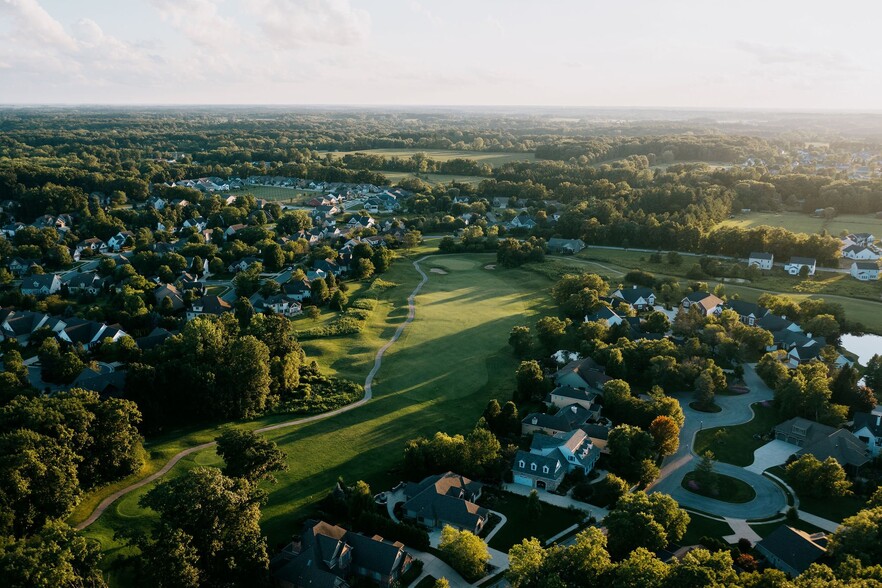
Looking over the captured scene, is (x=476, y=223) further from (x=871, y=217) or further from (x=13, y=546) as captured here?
(x=13, y=546)

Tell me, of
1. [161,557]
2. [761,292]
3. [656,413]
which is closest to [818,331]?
[761,292]

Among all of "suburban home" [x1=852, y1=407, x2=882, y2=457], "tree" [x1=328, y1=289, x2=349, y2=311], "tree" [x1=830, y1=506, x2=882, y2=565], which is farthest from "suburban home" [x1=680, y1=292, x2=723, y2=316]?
"tree" [x1=328, y1=289, x2=349, y2=311]

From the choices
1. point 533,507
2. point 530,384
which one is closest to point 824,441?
point 530,384

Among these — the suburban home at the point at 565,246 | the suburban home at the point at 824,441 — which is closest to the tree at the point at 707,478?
the suburban home at the point at 824,441

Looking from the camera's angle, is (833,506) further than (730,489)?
No

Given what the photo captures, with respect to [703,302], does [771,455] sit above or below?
below

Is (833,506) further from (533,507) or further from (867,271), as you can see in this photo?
(867,271)

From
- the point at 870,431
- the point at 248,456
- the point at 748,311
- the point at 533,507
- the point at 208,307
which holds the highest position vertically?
the point at 248,456
